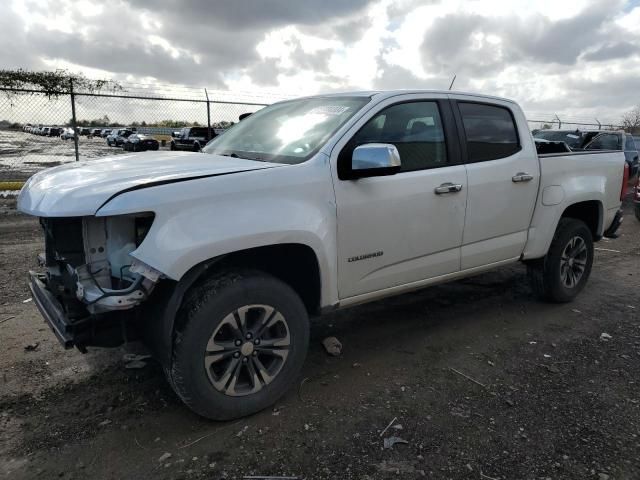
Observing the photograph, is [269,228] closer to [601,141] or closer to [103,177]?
[103,177]

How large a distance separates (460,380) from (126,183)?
2.51 metres

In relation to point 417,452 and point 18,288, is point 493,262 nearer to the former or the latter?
point 417,452

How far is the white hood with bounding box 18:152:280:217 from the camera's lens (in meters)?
2.47

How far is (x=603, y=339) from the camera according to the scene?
418 cm

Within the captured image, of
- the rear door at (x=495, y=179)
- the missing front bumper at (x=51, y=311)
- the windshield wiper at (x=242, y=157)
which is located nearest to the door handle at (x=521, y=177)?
the rear door at (x=495, y=179)

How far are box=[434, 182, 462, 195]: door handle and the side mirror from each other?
23.7 inches

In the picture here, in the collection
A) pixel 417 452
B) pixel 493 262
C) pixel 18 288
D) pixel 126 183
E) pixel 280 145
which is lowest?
pixel 417 452

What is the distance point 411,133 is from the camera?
11.9 feet

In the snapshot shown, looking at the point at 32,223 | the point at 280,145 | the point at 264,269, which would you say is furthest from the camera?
the point at 32,223

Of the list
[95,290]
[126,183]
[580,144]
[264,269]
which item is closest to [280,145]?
[264,269]

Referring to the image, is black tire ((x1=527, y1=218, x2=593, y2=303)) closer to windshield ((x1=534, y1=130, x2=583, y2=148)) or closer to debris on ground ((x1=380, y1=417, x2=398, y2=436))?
debris on ground ((x1=380, y1=417, x2=398, y2=436))

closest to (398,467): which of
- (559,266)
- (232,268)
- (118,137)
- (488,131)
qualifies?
(232,268)

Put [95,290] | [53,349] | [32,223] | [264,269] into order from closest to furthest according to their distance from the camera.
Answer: [95,290], [264,269], [53,349], [32,223]

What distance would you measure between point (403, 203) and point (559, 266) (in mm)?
2286
